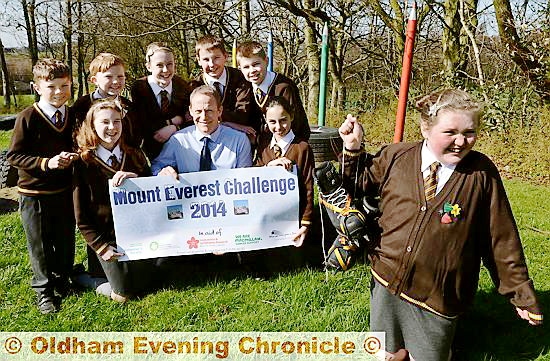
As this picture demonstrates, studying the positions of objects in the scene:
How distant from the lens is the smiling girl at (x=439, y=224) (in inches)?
92.5

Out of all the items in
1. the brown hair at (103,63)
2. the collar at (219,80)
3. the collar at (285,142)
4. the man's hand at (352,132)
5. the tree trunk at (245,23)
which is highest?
the tree trunk at (245,23)

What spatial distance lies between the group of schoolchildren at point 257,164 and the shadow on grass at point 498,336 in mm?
570

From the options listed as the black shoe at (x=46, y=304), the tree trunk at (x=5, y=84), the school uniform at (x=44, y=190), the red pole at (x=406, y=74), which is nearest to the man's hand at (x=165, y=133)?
the school uniform at (x=44, y=190)

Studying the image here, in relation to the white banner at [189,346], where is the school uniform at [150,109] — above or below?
above

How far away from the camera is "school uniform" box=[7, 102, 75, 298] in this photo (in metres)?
3.33

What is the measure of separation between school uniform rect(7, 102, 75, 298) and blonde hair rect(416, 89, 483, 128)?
2.45 metres

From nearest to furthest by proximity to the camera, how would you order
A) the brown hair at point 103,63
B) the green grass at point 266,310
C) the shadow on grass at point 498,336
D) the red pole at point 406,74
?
the shadow on grass at point 498,336 → the green grass at point 266,310 → the brown hair at point 103,63 → the red pole at point 406,74

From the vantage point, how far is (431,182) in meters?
2.42

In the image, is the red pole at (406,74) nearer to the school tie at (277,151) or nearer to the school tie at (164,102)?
the school tie at (277,151)

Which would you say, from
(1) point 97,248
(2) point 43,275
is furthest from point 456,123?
(2) point 43,275

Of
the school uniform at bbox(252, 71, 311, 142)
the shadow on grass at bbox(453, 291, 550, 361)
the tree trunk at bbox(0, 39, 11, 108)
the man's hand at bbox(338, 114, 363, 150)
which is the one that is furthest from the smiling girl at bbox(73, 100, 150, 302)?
the tree trunk at bbox(0, 39, 11, 108)

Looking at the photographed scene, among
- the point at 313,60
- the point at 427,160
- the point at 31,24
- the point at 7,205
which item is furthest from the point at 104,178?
the point at 31,24

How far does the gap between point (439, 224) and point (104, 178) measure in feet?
7.56

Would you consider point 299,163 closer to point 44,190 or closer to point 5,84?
point 44,190
